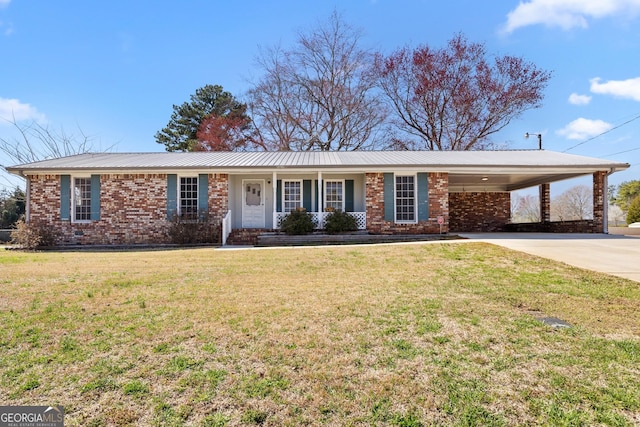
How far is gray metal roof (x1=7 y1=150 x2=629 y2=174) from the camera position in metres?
13.3

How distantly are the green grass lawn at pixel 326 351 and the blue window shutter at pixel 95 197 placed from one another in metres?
8.65

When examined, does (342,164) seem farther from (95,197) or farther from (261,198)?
(95,197)

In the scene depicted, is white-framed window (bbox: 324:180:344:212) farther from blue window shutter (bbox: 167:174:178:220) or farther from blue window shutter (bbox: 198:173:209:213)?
blue window shutter (bbox: 167:174:178:220)

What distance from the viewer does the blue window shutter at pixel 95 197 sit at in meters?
13.5

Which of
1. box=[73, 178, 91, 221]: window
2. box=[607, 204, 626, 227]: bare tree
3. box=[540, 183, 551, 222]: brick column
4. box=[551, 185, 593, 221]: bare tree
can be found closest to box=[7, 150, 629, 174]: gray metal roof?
box=[73, 178, 91, 221]: window

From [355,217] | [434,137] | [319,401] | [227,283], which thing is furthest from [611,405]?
[434,137]

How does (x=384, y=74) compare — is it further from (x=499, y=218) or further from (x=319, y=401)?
(x=319, y=401)

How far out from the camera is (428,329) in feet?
11.7

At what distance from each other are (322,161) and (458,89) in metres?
16.7

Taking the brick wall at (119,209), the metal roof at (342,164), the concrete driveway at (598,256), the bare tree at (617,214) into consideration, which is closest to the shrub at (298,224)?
the metal roof at (342,164)

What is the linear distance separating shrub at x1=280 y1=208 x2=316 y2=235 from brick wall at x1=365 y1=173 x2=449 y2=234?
237 centimetres

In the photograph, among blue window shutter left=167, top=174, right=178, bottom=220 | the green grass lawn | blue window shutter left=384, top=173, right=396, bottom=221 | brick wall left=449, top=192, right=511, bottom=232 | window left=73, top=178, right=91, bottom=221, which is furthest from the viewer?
brick wall left=449, top=192, right=511, bottom=232

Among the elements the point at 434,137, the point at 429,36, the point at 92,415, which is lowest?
the point at 92,415

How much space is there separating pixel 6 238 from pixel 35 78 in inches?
423
